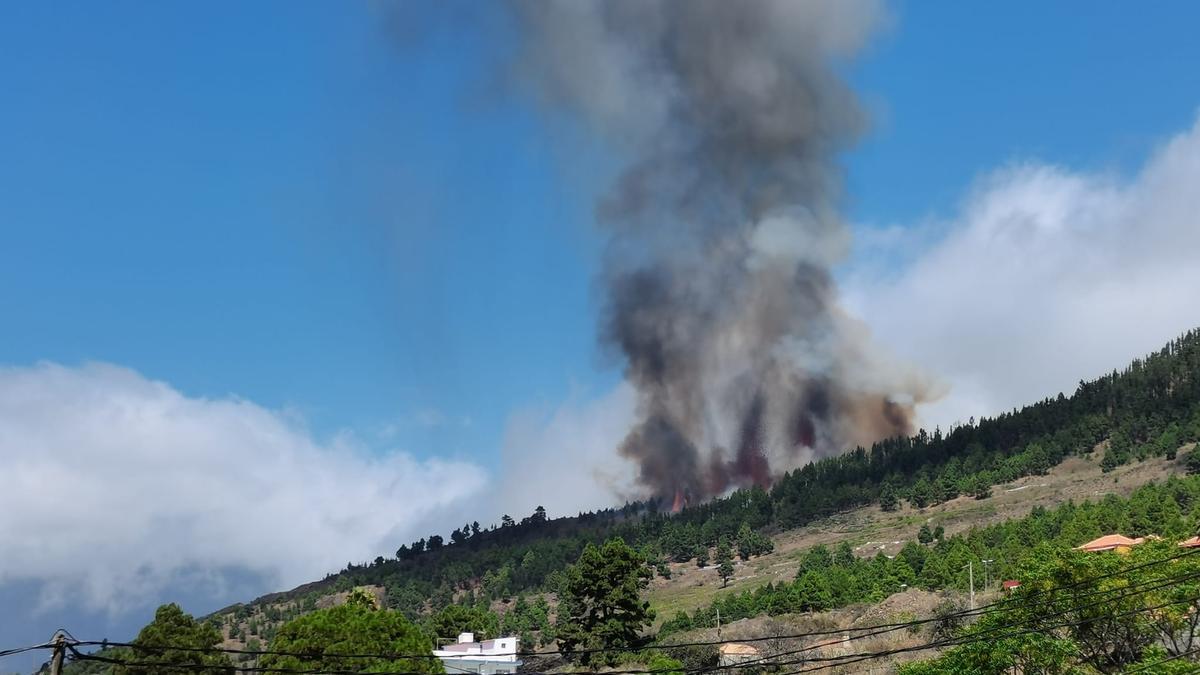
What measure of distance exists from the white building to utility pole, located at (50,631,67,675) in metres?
50.0

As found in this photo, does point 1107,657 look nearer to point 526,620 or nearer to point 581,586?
point 581,586

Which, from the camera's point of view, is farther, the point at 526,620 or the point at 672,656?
the point at 526,620

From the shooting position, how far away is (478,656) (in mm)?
91312

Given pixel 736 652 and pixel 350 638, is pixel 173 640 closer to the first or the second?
pixel 350 638

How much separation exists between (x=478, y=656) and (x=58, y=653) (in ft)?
243

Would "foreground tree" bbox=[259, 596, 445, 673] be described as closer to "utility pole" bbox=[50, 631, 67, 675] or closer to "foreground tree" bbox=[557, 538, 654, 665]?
"foreground tree" bbox=[557, 538, 654, 665]

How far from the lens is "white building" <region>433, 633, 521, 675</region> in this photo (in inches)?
3310

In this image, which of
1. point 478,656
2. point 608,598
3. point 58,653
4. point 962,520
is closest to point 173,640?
point 478,656

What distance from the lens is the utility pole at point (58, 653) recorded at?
2025 cm

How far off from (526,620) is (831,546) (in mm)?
55645

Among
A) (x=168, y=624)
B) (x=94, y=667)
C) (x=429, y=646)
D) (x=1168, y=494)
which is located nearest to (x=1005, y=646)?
(x=429, y=646)

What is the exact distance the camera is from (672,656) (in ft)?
345

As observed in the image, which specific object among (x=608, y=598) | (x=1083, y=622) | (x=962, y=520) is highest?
(x=962, y=520)

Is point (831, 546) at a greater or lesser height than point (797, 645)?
greater
